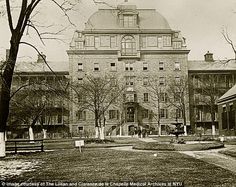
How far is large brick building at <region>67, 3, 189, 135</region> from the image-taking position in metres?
62.9

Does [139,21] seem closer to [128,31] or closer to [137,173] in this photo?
[128,31]

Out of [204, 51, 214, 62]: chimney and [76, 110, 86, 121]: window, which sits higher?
[204, 51, 214, 62]: chimney

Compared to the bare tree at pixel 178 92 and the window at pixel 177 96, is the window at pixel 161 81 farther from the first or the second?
the window at pixel 177 96

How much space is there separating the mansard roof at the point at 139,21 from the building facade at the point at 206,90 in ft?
32.3

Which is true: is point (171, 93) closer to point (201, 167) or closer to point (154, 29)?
point (154, 29)

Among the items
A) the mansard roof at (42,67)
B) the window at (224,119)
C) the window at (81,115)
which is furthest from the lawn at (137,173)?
the mansard roof at (42,67)

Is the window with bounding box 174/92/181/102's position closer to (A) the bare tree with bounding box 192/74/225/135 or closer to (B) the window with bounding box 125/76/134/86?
(A) the bare tree with bounding box 192/74/225/135

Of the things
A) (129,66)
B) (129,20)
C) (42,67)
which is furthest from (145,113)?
(42,67)

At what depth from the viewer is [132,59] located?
64.1 m

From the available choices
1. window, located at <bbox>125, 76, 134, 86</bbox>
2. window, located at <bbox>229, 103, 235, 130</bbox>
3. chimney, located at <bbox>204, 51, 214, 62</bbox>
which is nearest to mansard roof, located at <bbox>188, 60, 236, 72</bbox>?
chimney, located at <bbox>204, 51, 214, 62</bbox>

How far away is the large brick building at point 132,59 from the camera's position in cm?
6293

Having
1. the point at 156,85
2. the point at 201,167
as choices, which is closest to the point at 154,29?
the point at 156,85

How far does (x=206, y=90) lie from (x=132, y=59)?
537 inches

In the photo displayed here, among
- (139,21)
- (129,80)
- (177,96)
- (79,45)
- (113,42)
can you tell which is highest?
(139,21)
